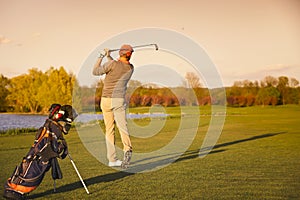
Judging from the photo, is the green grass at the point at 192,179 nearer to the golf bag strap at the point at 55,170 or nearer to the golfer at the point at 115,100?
the golf bag strap at the point at 55,170

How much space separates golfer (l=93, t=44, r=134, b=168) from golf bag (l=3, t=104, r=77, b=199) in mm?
2309

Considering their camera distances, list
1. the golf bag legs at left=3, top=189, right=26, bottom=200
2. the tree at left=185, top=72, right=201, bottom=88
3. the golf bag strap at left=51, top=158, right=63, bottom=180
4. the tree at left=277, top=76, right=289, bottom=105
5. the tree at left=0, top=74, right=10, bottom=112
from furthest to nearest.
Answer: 1. the tree at left=277, top=76, right=289, bottom=105
2. the tree at left=0, top=74, right=10, bottom=112
3. the tree at left=185, top=72, right=201, bottom=88
4. the golf bag strap at left=51, top=158, right=63, bottom=180
5. the golf bag legs at left=3, top=189, right=26, bottom=200

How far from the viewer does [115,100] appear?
780 cm

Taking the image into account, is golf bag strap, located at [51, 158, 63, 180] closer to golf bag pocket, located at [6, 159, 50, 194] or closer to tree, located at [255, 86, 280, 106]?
golf bag pocket, located at [6, 159, 50, 194]

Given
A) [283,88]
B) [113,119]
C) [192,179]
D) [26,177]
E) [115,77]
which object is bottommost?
[192,179]

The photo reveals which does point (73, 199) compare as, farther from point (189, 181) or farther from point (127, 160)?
point (127, 160)

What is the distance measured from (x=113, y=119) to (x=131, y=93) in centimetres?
335

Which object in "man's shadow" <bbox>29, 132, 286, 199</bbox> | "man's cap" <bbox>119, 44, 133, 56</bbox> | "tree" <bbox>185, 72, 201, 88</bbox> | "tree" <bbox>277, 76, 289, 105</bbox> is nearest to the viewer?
"man's shadow" <bbox>29, 132, 286, 199</bbox>

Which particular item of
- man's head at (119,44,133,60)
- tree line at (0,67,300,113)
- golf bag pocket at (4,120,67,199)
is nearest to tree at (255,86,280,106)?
tree line at (0,67,300,113)

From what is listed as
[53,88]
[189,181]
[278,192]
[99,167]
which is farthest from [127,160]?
[53,88]

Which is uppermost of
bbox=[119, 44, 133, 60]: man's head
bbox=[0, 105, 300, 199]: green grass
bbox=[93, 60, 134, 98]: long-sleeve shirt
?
bbox=[119, 44, 133, 60]: man's head

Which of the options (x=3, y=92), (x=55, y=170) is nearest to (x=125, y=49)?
(x=55, y=170)

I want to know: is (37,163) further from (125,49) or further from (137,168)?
(125,49)

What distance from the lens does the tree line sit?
1138 centimetres
